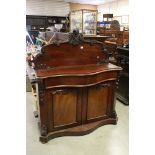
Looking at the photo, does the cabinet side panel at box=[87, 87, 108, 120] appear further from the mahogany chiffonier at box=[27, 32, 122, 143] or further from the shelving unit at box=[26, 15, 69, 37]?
the shelving unit at box=[26, 15, 69, 37]

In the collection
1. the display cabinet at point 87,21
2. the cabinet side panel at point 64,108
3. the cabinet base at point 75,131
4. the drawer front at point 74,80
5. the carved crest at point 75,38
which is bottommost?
the cabinet base at point 75,131

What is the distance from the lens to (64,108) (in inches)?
98.7

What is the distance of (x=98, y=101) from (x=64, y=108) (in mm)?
542

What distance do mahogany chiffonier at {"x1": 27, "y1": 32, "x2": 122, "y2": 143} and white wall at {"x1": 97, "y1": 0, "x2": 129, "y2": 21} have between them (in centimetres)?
719

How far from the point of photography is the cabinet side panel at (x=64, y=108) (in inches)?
96.4

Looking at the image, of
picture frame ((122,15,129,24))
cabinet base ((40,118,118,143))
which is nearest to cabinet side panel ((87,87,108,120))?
cabinet base ((40,118,118,143))

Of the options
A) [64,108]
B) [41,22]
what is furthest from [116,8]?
[64,108]

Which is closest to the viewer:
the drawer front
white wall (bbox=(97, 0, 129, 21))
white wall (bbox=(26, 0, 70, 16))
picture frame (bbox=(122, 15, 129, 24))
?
the drawer front

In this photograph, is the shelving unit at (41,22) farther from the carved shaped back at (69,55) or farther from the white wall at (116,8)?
the carved shaped back at (69,55)

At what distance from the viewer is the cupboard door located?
267cm

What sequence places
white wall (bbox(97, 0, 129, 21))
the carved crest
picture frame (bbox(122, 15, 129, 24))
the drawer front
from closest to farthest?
the drawer front → the carved crest → picture frame (bbox(122, 15, 129, 24)) → white wall (bbox(97, 0, 129, 21))

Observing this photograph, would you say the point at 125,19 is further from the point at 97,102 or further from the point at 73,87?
the point at 73,87

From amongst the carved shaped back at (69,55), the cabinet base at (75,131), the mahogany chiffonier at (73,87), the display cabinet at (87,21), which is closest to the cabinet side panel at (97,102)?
the mahogany chiffonier at (73,87)
